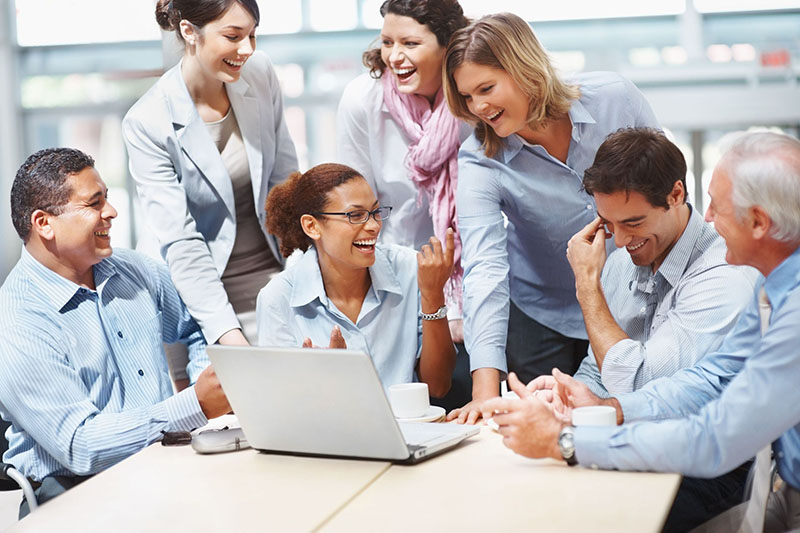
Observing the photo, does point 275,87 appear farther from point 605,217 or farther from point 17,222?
point 605,217

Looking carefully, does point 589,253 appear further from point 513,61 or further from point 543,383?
point 513,61

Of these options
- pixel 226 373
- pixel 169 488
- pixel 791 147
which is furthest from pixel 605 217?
pixel 169 488

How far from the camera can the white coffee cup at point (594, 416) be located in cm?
166

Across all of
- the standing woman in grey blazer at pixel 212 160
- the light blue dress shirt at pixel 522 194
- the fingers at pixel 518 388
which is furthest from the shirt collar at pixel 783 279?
the standing woman in grey blazer at pixel 212 160

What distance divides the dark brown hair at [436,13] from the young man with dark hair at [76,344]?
914mm

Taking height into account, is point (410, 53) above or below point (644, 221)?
above

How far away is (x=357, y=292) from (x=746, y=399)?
1200 millimetres

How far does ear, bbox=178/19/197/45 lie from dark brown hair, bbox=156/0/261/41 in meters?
0.01

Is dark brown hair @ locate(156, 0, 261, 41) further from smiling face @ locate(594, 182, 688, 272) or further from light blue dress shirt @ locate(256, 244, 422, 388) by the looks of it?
smiling face @ locate(594, 182, 688, 272)

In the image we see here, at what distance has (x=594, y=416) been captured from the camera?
1.66 metres

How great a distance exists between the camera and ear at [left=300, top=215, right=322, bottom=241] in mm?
2500

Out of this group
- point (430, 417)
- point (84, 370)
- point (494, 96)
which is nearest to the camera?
point (430, 417)

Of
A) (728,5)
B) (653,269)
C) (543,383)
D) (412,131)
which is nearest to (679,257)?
(653,269)

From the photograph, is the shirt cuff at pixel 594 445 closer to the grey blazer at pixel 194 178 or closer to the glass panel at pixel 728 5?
the grey blazer at pixel 194 178
